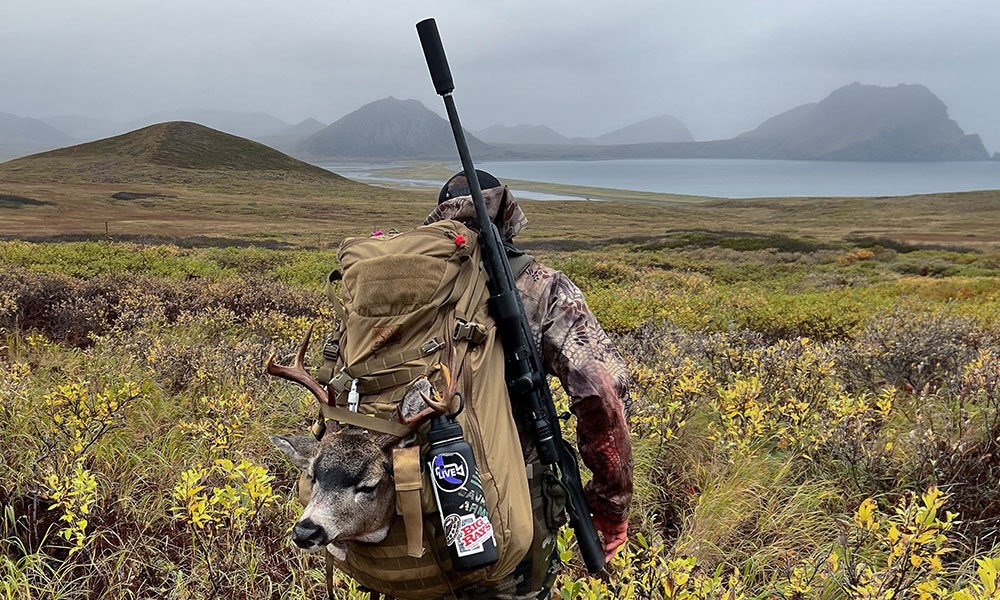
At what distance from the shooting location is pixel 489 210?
2.17m

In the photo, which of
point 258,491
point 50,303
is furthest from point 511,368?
point 50,303

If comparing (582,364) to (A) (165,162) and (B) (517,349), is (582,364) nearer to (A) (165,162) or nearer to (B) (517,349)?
(B) (517,349)

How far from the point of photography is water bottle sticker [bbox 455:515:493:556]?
5.16 feet

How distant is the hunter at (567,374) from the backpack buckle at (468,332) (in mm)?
406

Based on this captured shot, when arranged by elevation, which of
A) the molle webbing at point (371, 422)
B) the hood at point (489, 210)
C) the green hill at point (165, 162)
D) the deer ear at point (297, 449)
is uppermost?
the green hill at point (165, 162)

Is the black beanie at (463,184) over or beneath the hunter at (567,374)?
over

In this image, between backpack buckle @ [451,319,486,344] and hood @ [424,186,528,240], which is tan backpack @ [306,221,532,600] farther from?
hood @ [424,186,528,240]

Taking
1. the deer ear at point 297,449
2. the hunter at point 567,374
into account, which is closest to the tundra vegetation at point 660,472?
the hunter at point 567,374

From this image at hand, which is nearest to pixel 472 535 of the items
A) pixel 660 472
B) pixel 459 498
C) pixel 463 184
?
pixel 459 498

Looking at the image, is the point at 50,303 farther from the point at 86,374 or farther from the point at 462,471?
the point at 462,471

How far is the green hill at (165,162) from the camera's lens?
104 m

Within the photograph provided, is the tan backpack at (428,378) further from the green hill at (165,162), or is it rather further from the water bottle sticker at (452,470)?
the green hill at (165,162)

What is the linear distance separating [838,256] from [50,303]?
34.1m

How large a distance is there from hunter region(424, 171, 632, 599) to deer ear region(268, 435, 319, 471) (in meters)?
0.73
